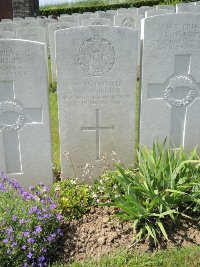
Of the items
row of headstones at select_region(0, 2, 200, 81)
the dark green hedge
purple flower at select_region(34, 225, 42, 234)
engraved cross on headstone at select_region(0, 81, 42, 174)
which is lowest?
purple flower at select_region(34, 225, 42, 234)

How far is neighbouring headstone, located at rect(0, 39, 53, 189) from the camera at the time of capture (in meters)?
3.43

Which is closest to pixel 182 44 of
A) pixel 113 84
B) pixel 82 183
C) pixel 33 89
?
pixel 113 84

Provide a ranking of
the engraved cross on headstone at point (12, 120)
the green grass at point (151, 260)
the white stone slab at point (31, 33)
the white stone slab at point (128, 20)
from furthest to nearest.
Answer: the white stone slab at point (128, 20), the white stone slab at point (31, 33), the engraved cross on headstone at point (12, 120), the green grass at point (151, 260)

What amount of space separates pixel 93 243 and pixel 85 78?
5.40ft

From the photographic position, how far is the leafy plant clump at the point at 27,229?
280 cm

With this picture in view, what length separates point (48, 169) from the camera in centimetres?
394

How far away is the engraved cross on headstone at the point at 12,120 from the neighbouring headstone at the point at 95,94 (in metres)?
0.34

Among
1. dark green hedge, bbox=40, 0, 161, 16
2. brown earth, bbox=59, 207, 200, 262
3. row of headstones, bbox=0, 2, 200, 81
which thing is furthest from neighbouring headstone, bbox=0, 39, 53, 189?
dark green hedge, bbox=40, 0, 161, 16

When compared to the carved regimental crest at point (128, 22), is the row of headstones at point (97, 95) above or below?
below

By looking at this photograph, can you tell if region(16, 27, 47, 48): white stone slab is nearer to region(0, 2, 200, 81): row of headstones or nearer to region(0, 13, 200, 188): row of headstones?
region(0, 2, 200, 81): row of headstones

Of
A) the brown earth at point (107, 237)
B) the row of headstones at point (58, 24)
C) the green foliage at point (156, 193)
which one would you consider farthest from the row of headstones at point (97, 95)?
the row of headstones at point (58, 24)

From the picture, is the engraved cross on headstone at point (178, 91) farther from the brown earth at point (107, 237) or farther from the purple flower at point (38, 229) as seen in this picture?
the purple flower at point (38, 229)

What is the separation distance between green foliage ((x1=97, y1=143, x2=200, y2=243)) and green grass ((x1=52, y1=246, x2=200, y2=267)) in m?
0.16

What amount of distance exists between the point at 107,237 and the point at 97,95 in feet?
4.80
